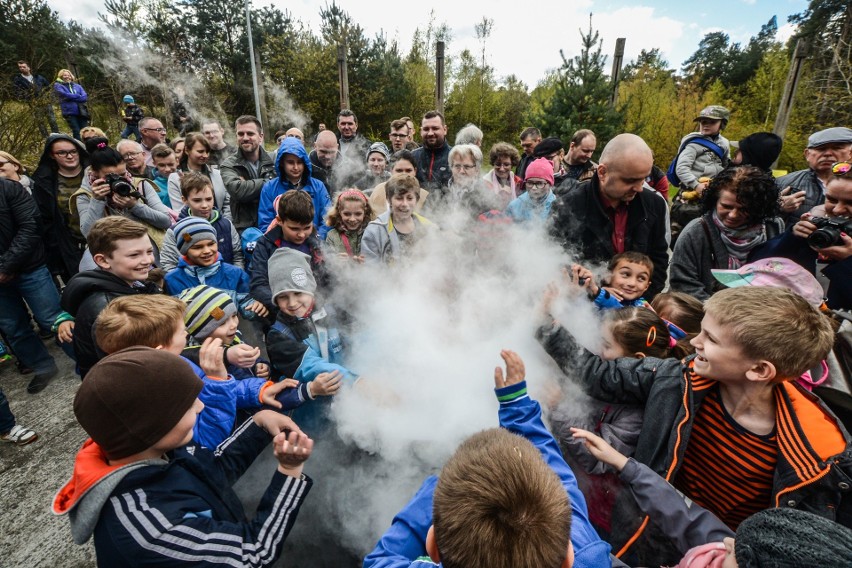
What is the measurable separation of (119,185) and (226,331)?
2135 mm

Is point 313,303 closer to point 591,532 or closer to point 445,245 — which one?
point 445,245

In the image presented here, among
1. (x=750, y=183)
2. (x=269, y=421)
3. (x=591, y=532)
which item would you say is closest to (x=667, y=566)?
(x=591, y=532)

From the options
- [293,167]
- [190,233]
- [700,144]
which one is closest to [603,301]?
[190,233]

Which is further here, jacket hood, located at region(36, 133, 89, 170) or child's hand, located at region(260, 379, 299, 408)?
jacket hood, located at region(36, 133, 89, 170)

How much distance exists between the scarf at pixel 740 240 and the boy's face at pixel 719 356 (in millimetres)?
1463

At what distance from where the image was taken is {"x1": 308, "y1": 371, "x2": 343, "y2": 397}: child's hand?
2177mm

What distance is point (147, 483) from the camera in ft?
4.11

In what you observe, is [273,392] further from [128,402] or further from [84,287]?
[84,287]

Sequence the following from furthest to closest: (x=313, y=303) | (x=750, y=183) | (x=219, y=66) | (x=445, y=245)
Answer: (x=219, y=66), (x=445, y=245), (x=313, y=303), (x=750, y=183)

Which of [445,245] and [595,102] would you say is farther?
[595,102]

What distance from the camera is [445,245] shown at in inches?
135

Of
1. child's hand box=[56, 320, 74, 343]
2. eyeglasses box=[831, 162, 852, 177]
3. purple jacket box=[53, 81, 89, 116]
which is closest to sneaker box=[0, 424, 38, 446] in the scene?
child's hand box=[56, 320, 74, 343]

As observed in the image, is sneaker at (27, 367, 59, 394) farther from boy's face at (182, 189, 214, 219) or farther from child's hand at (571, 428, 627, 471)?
child's hand at (571, 428, 627, 471)

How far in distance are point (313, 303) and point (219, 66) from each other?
91.4 feet
